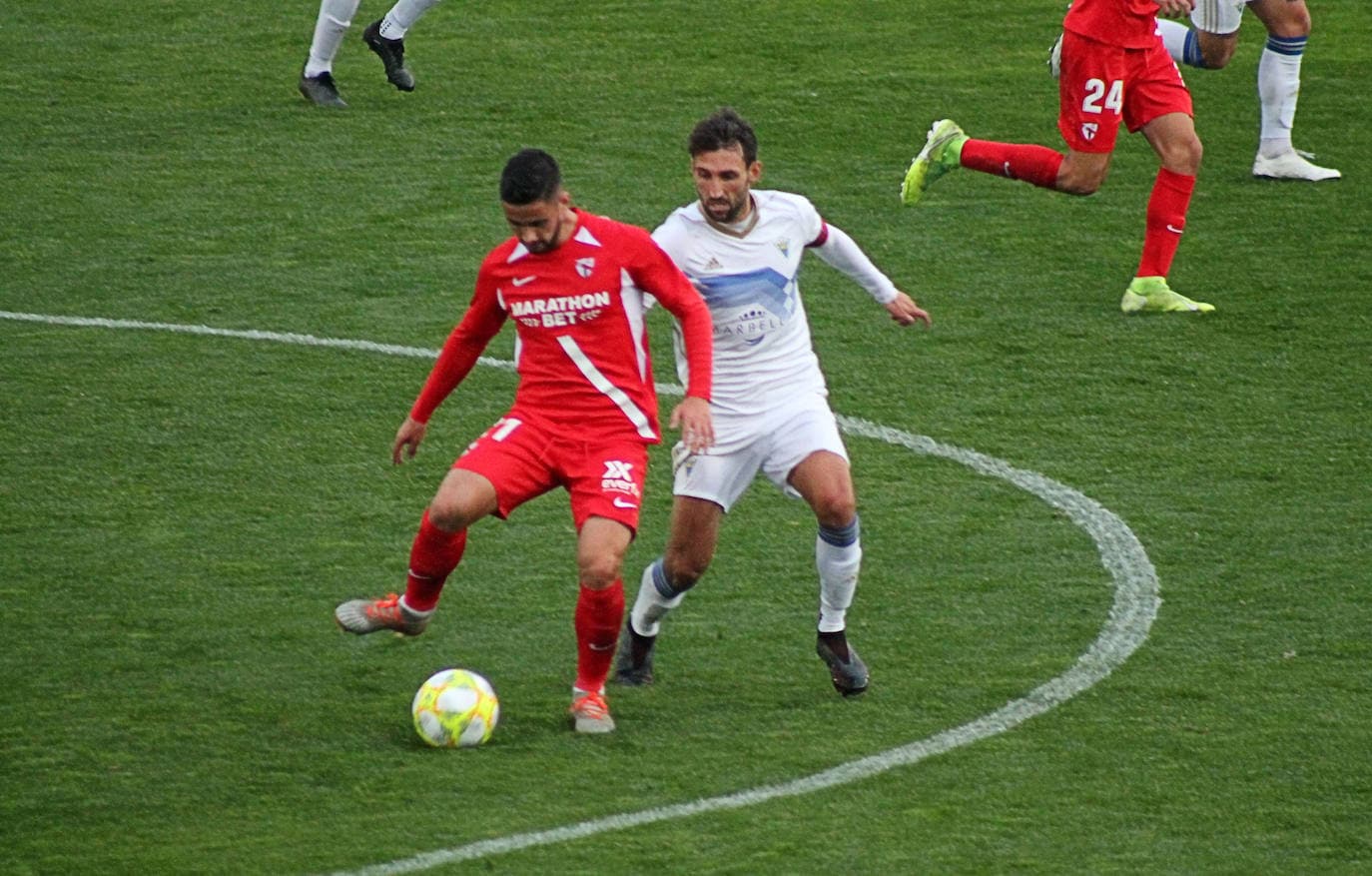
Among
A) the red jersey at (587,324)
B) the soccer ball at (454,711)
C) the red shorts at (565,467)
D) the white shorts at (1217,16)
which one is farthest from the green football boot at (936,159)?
the soccer ball at (454,711)

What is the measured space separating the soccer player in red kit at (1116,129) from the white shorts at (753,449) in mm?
3823

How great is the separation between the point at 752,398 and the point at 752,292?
1.07 ft

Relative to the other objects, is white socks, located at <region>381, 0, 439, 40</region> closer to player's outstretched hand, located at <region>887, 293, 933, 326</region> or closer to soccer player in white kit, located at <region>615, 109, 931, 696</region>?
soccer player in white kit, located at <region>615, 109, 931, 696</region>

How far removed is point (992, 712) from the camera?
6180mm

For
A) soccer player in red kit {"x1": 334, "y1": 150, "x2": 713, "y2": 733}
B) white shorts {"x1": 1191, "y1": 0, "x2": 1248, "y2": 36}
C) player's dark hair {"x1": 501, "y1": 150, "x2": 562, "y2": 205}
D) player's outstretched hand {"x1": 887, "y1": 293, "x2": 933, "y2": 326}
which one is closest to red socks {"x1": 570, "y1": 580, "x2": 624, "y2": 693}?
soccer player in red kit {"x1": 334, "y1": 150, "x2": 713, "y2": 733}

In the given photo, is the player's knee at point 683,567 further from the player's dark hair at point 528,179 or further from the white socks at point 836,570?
the player's dark hair at point 528,179

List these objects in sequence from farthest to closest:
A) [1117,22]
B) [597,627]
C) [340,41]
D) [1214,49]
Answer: [340,41], [1214,49], [1117,22], [597,627]

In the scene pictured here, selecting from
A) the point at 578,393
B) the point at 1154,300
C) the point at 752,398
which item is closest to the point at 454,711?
the point at 578,393

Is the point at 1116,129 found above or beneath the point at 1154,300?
above

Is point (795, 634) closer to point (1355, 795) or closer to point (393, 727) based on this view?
point (393, 727)

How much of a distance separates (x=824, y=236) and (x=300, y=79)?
7565 millimetres

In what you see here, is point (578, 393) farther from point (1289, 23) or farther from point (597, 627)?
point (1289, 23)

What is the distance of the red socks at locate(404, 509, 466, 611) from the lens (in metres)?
6.18

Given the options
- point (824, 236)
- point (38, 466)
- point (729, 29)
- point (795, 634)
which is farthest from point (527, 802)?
point (729, 29)
